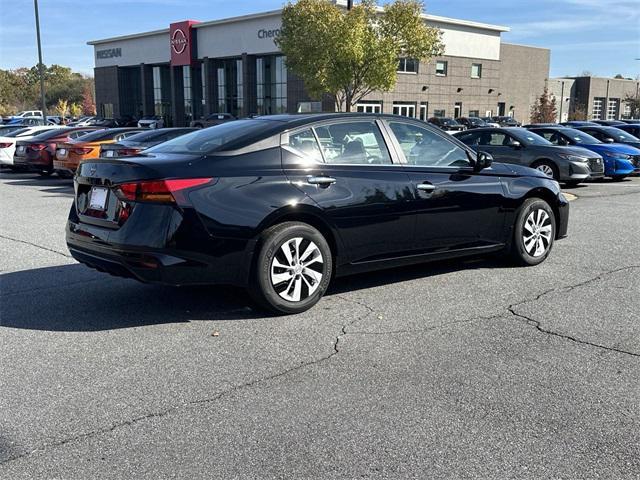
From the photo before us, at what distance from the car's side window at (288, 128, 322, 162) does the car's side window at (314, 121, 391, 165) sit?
64 millimetres

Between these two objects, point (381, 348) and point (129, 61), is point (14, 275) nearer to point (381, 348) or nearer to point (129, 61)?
point (381, 348)

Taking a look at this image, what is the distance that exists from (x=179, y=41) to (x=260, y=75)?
35.3ft

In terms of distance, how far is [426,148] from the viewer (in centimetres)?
619

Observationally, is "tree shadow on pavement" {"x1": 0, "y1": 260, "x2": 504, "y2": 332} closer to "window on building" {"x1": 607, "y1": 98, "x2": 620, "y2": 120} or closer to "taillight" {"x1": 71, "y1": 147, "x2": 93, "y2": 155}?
"taillight" {"x1": 71, "y1": 147, "x2": 93, "y2": 155}

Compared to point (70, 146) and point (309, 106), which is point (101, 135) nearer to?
point (70, 146)

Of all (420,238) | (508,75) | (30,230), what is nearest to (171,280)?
(420,238)

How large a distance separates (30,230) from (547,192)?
23.4ft

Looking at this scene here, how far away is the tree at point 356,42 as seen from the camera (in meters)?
31.4

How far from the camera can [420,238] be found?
596cm

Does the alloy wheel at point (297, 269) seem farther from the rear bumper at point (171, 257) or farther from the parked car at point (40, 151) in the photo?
the parked car at point (40, 151)

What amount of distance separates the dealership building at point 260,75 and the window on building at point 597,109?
40.6ft

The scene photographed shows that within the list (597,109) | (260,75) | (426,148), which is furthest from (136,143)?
(597,109)

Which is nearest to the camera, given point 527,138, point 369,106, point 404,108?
Answer: point 527,138

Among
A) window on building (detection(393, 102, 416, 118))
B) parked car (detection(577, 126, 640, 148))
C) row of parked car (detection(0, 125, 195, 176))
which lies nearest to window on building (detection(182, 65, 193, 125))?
window on building (detection(393, 102, 416, 118))
